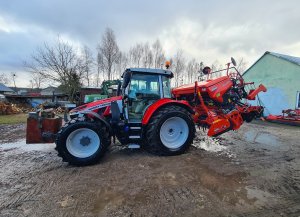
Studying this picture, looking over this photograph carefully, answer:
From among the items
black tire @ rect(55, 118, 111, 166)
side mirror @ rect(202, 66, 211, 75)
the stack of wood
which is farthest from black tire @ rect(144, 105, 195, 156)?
the stack of wood

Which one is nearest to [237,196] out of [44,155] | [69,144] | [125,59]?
[69,144]

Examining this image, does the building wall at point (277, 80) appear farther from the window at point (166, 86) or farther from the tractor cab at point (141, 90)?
the tractor cab at point (141, 90)

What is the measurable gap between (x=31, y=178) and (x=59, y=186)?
748mm

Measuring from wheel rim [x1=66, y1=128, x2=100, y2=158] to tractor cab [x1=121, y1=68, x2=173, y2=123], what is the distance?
3.21 feet

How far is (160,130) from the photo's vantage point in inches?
189

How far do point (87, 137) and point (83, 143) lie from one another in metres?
0.16

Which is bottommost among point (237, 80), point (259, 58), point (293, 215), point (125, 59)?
point (293, 215)

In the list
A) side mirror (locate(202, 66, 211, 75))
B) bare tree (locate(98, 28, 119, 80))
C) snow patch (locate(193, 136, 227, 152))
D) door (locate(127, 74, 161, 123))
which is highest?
bare tree (locate(98, 28, 119, 80))

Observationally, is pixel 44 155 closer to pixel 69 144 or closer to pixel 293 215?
pixel 69 144

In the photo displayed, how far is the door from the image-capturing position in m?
4.79

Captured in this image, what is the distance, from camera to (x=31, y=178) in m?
3.61

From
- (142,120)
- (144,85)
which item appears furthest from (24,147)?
(144,85)

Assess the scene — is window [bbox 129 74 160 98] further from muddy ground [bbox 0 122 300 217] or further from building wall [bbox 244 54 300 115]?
building wall [bbox 244 54 300 115]

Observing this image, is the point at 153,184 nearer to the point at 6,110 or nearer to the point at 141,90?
the point at 141,90
